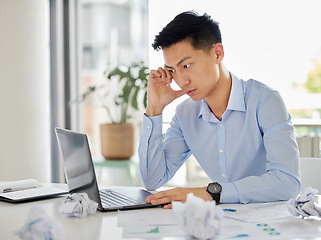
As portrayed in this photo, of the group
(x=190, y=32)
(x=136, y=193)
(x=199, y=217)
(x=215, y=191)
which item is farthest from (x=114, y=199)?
(x=190, y=32)

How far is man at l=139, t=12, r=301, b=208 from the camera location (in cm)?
160

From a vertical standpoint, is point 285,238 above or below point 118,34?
below

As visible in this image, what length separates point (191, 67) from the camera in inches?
68.6

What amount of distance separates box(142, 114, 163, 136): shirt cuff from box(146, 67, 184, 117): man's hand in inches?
Answer: 1.4

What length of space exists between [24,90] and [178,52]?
211 centimetres

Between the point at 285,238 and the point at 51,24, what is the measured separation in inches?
138

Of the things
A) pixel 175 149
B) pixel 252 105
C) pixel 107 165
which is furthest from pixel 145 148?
pixel 107 165

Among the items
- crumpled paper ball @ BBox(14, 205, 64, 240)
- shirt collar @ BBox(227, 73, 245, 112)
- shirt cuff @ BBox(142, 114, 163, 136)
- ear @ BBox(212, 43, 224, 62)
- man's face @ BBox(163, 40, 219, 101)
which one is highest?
ear @ BBox(212, 43, 224, 62)

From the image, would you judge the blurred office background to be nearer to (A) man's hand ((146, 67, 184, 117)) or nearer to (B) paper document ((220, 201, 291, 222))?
(A) man's hand ((146, 67, 184, 117))

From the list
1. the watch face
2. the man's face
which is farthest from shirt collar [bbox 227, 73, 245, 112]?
the watch face

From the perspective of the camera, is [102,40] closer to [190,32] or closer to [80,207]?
[190,32]

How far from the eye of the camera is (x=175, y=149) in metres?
1.99

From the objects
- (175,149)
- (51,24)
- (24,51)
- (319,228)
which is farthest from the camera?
(51,24)

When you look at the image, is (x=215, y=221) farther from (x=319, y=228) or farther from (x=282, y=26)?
(x=282, y=26)
